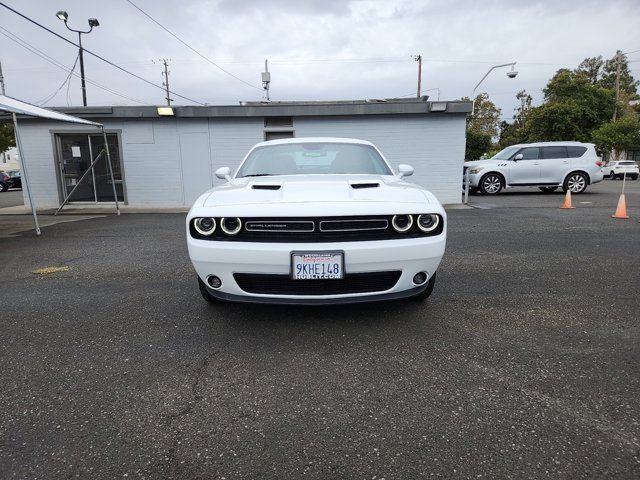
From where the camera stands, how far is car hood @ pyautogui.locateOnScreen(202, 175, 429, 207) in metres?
3.01

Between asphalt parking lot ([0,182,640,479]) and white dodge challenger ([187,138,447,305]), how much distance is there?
39 cm

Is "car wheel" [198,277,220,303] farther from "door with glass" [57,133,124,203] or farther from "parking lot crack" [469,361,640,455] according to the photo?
"door with glass" [57,133,124,203]

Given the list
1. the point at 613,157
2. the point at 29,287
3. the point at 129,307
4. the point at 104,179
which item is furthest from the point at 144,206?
the point at 613,157

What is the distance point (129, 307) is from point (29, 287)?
1.56m

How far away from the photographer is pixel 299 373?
258 centimetres

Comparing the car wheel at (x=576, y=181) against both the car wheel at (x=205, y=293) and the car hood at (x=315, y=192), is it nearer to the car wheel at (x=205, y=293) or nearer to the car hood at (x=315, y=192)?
the car hood at (x=315, y=192)

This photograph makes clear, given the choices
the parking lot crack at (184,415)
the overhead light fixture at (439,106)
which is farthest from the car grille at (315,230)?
the overhead light fixture at (439,106)

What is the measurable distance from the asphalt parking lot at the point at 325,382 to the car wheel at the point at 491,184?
11036 mm

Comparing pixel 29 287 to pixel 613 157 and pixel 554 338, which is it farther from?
pixel 613 157

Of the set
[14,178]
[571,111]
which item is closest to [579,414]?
[14,178]

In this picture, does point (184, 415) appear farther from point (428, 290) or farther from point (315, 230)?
point (428, 290)

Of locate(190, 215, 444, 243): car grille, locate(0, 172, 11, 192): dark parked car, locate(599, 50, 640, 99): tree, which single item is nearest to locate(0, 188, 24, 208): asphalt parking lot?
locate(0, 172, 11, 192): dark parked car

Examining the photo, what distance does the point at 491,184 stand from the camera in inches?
595

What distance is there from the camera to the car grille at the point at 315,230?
9.49ft
